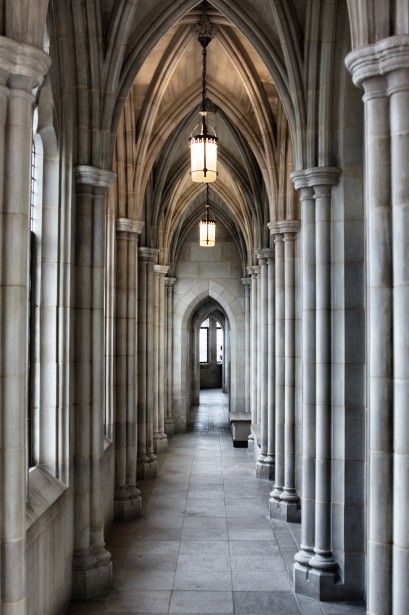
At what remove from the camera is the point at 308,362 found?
25.2 feet

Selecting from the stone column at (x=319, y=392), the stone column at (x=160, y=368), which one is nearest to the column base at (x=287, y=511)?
the stone column at (x=319, y=392)

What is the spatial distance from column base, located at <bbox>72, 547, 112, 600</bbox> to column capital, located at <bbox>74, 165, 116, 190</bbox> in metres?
4.22

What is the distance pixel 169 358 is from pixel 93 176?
46.5 feet

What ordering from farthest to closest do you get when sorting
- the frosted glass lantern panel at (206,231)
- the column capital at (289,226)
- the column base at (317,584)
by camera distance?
the frosted glass lantern panel at (206,231) → the column capital at (289,226) → the column base at (317,584)

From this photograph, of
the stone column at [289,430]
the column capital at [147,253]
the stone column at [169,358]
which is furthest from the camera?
the stone column at [169,358]

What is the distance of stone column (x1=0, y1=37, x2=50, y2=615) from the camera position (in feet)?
15.1

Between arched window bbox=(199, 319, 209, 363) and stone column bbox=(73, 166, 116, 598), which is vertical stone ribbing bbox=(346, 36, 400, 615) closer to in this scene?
stone column bbox=(73, 166, 116, 598)

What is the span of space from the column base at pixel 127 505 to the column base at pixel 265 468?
3634 mm

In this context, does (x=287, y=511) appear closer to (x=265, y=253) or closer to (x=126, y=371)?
(x=126, y=371)

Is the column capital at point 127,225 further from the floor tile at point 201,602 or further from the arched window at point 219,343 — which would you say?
the arched window at point 219,343

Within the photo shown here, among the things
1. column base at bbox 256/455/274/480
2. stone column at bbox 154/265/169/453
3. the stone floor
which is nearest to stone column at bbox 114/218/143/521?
the stone floor

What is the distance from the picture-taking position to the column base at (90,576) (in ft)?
23.8

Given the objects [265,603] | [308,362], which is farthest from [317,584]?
[308,362]

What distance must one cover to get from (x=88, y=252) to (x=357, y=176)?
318 centimetres
